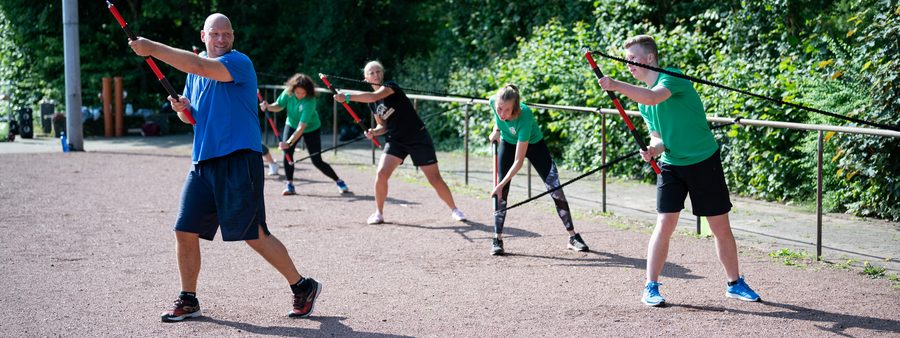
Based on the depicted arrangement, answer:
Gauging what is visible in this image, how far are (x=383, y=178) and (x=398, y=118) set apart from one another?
57cm

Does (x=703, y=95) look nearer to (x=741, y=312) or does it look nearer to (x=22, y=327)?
(x=741, y=312)

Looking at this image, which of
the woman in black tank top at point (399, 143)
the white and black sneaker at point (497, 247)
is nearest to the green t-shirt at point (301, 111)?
the woman in black tank top at point (399, 143)

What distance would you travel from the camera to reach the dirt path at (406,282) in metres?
5.53

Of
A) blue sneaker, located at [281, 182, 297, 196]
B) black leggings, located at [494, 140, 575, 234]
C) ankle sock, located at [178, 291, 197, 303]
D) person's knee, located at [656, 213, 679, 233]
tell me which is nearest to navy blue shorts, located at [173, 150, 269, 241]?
ankle sock, located at [178, 291, 197, 303]

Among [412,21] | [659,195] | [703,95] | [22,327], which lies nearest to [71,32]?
[412,21]

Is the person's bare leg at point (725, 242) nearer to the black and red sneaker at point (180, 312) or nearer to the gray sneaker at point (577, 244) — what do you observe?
the gray sneaker at point (577, 244)

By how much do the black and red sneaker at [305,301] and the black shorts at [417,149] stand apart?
145 inches

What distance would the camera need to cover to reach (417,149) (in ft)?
30.6

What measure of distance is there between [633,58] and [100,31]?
1703cm

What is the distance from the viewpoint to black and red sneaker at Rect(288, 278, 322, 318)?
5699 millimetres


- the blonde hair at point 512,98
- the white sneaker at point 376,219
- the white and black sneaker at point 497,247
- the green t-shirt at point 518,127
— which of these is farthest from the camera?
the white sneaker at point 376,219

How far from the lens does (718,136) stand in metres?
10.9

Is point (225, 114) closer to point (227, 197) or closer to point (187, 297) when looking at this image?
point (227, 197)

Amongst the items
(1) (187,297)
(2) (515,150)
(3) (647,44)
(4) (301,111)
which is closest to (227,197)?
(1) (187,297)
